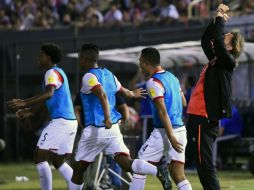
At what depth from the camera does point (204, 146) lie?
11242mm

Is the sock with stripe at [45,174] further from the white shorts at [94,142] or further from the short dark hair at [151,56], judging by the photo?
the short dark hair at [151,56]

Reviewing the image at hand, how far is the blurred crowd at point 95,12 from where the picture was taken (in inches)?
1033

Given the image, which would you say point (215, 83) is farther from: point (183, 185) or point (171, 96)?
point (183, 185)

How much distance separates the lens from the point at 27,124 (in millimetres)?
23734

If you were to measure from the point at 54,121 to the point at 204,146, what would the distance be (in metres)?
2.90

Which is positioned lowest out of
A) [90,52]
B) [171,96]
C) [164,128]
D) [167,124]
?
[164,128]

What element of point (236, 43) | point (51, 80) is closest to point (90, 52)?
point (51, 80)

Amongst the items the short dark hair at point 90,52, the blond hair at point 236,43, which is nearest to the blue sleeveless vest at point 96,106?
the short dark hair at point 90,52

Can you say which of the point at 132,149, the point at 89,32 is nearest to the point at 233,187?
the point at 132,149

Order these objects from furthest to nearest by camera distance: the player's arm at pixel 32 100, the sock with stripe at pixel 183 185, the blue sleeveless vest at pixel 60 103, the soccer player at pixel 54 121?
the blue sleeveless vest at pixel 60 103
the soccer player at pixel 54 121
the player's arm at pixel 32 100
the sock with stripe at pixel 183 185

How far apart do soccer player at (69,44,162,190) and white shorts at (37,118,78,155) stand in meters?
0.71

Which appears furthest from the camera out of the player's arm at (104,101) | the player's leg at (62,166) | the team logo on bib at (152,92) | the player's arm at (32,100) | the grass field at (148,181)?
the grass field at (148,181)

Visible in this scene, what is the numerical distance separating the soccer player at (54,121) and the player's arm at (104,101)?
0.86 m

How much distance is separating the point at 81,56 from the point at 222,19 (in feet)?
7.71
